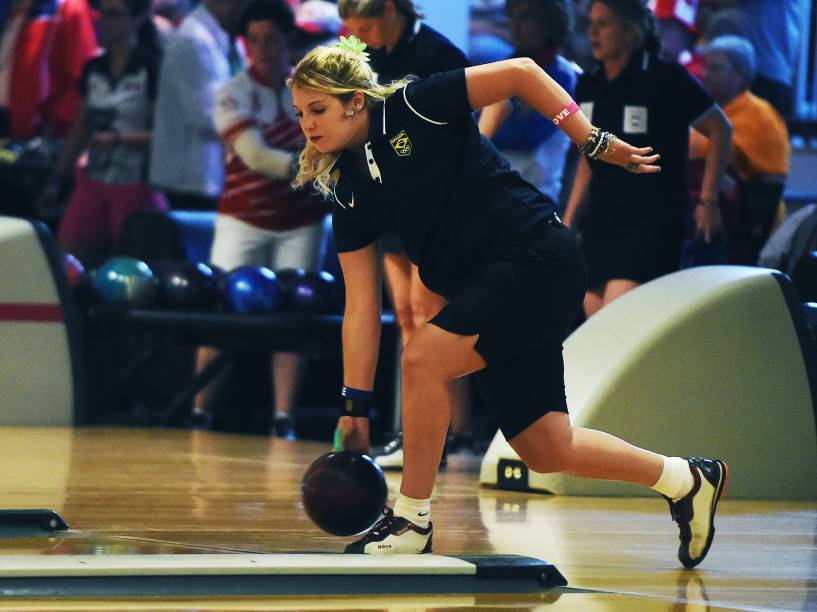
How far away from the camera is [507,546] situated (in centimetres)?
401

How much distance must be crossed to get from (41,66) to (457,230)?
6.14 meters

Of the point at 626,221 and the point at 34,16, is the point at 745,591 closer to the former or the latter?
the point at 626,221

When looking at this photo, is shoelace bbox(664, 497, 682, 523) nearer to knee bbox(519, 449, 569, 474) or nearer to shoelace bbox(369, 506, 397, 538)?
knee bbox(519, 449, 569, 474)

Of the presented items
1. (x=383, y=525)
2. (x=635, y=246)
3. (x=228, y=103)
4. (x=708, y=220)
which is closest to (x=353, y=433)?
(x=383, y=525)

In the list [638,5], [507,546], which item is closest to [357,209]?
[507,546]

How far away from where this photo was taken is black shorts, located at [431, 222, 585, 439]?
3527 mm

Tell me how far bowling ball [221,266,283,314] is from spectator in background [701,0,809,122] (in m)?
2.60

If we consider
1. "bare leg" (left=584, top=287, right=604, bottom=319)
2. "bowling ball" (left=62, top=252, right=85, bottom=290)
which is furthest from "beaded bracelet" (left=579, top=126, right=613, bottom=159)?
"bowling ball" (left=62, top=252, right=85, bottom=290)

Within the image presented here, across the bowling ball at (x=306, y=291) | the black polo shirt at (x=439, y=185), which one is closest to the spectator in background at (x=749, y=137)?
the bowling ball at (x=306, y=291)

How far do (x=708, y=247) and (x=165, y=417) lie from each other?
3.03 metres

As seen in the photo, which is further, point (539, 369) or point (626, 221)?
point (626, 221)

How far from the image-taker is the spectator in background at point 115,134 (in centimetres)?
816

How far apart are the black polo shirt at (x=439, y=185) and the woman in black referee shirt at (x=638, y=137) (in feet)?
7.31

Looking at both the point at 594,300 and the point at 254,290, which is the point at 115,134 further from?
the point at 594,300
